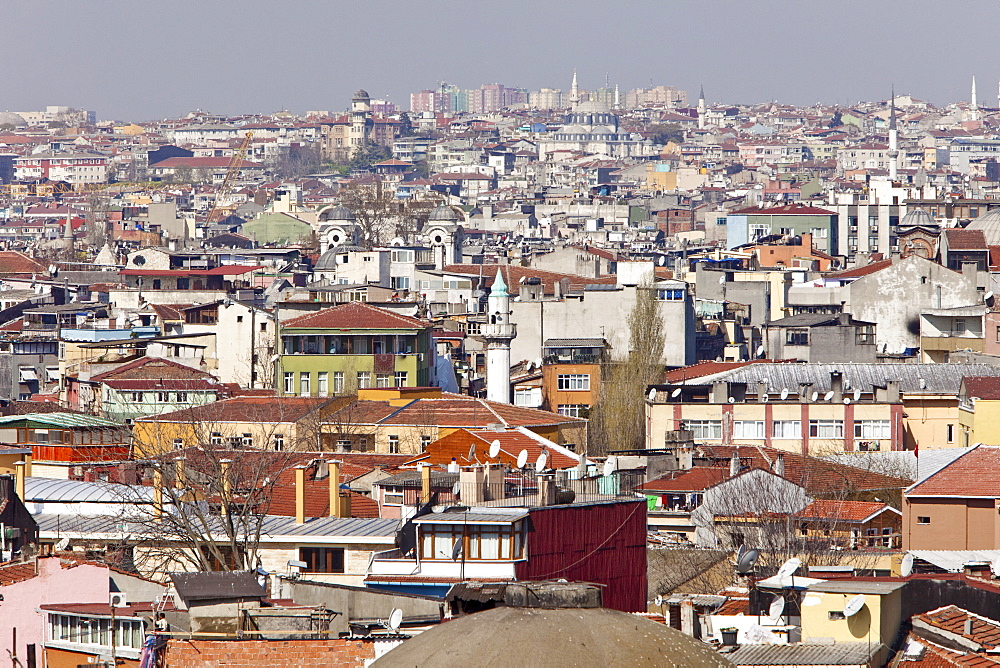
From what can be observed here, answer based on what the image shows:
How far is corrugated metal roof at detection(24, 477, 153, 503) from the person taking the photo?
1669cm

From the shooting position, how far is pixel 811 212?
6756 centimetres

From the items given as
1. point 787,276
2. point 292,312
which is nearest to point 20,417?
point 292,312

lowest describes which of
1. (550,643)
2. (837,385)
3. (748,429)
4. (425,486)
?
(748,429)

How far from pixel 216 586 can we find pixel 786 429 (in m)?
16.2

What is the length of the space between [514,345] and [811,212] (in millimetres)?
33991

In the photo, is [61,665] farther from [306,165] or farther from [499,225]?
[306,165]

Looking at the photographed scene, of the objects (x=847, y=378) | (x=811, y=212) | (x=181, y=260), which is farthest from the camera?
(x=811, y=212)

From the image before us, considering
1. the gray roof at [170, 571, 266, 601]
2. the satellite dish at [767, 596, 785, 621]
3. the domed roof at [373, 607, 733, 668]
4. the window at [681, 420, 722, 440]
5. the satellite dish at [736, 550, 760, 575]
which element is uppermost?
the domed roof at [373, 607, 733, 668]

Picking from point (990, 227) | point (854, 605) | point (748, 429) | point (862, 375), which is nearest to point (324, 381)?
point (748, 429)

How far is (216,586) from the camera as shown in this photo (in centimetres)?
1003

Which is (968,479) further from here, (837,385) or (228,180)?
(228,180)

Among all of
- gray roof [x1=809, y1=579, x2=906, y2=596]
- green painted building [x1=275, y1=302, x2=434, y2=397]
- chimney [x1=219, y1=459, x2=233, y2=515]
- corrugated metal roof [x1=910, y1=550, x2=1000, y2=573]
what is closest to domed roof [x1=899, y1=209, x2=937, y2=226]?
green painted building [x1=275, y1=302, x2=434, y2=397]

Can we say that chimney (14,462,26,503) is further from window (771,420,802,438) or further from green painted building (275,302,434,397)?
green painted building (275,302,434,397)

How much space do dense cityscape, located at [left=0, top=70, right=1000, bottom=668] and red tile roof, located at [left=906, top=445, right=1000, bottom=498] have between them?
35 millimetres
